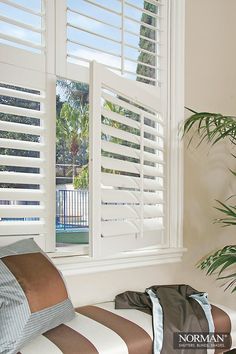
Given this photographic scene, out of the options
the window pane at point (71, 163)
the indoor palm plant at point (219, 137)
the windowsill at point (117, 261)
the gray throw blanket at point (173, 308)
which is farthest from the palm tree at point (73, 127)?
the gray throw blanket at point (173, 308)

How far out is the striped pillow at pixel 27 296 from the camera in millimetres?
1255

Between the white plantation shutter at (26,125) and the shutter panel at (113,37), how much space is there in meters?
0.11

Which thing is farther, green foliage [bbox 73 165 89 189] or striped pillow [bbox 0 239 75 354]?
green foliage [bbox 73 165 89 189]

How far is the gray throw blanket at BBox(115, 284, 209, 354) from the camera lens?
64.1 inches

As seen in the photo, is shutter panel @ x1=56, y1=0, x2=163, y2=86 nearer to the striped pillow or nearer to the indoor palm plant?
the indoor palm plant

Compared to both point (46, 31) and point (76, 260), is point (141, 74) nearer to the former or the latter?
point (46, 31)

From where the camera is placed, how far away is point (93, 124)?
1717 mm

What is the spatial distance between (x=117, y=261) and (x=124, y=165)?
0.51m

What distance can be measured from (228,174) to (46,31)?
4.83 ft

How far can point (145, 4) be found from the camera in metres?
2.31

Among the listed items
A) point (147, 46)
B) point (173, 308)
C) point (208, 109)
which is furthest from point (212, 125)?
point (173, 308)

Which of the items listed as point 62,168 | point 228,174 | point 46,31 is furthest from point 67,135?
point 228,174

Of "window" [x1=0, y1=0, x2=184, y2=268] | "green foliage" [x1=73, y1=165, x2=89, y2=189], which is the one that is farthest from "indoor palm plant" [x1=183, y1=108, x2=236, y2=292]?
"green foliage" [x1=73, y1=165, x2=89, y2=189]

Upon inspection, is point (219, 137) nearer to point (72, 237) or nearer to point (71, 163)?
point (71, 163)
